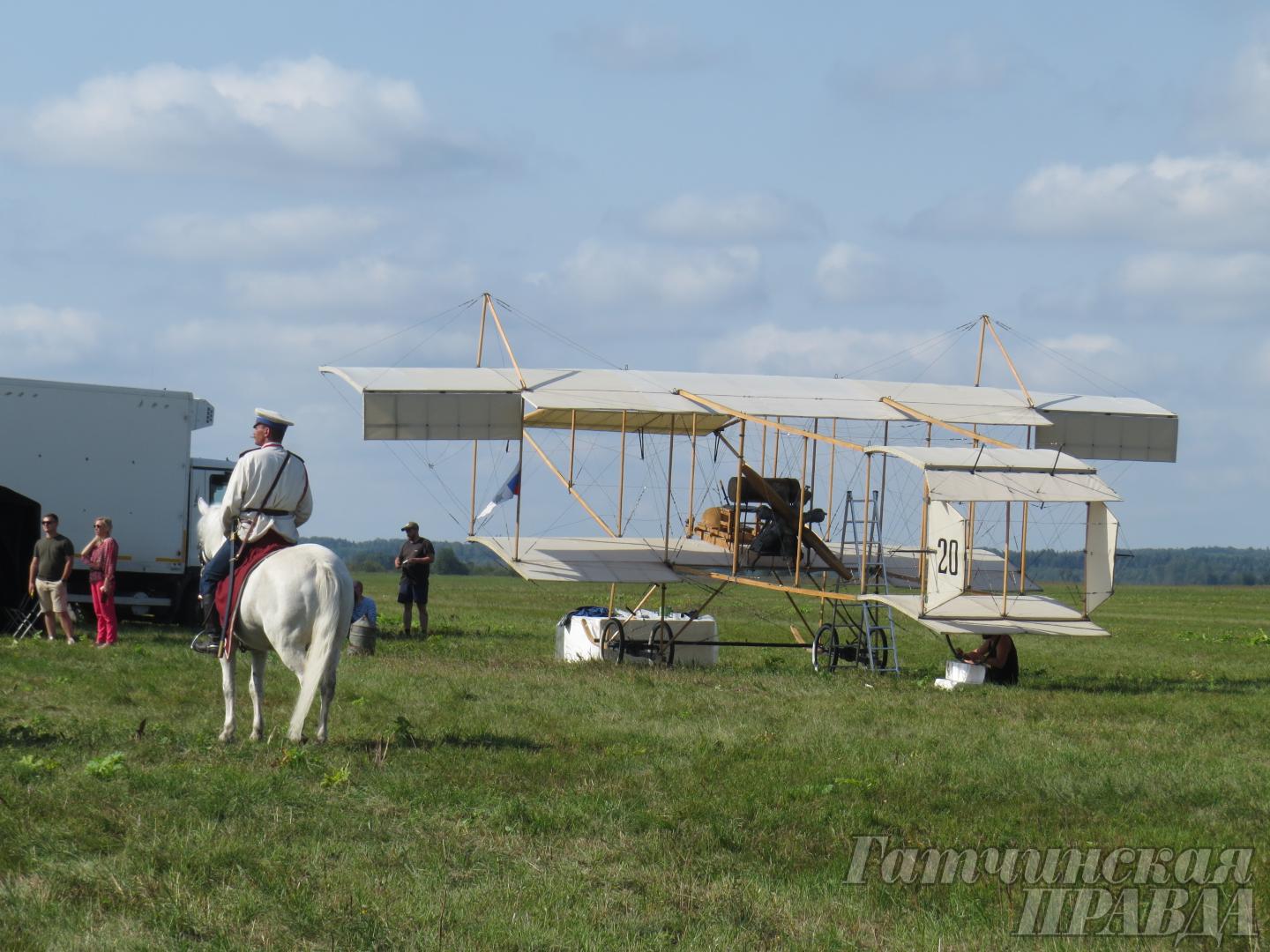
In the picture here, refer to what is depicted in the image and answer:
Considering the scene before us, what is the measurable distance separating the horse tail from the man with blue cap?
64cm

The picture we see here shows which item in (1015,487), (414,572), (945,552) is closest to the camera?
(1015,487)

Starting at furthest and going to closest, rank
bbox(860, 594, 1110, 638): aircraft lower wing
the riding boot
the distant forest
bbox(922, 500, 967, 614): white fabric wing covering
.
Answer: the distant forest
bbox(922, 500, 967, 614): white fabric wing covering
bbox(860, 594, 1110, 638): aircraft lower wing
the riding boot

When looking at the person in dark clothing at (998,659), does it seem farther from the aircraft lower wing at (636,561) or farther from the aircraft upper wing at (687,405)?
the aircraft upper wing at (687,405)

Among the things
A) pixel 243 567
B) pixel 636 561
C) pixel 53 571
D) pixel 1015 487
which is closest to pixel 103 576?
pixel 53 571

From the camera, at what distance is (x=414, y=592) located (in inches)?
840

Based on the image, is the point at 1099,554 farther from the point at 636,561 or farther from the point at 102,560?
the point at 102,560

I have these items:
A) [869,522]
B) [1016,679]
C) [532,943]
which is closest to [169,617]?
[869,522]

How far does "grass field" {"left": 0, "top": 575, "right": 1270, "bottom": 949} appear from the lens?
18.3 feet

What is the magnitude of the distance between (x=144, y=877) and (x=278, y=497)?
425 cm

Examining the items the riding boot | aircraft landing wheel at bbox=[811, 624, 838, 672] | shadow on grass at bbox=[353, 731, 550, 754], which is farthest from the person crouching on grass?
shadow on grass at bbox=[353, 731, 550, 754]

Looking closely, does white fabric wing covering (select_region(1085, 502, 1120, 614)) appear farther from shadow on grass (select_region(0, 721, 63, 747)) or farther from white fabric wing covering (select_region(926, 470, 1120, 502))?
shadow on grass (select_region(0, 721, 63, 747))

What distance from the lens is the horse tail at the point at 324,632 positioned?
9.20m

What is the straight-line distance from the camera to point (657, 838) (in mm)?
7008

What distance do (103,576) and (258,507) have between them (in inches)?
366
